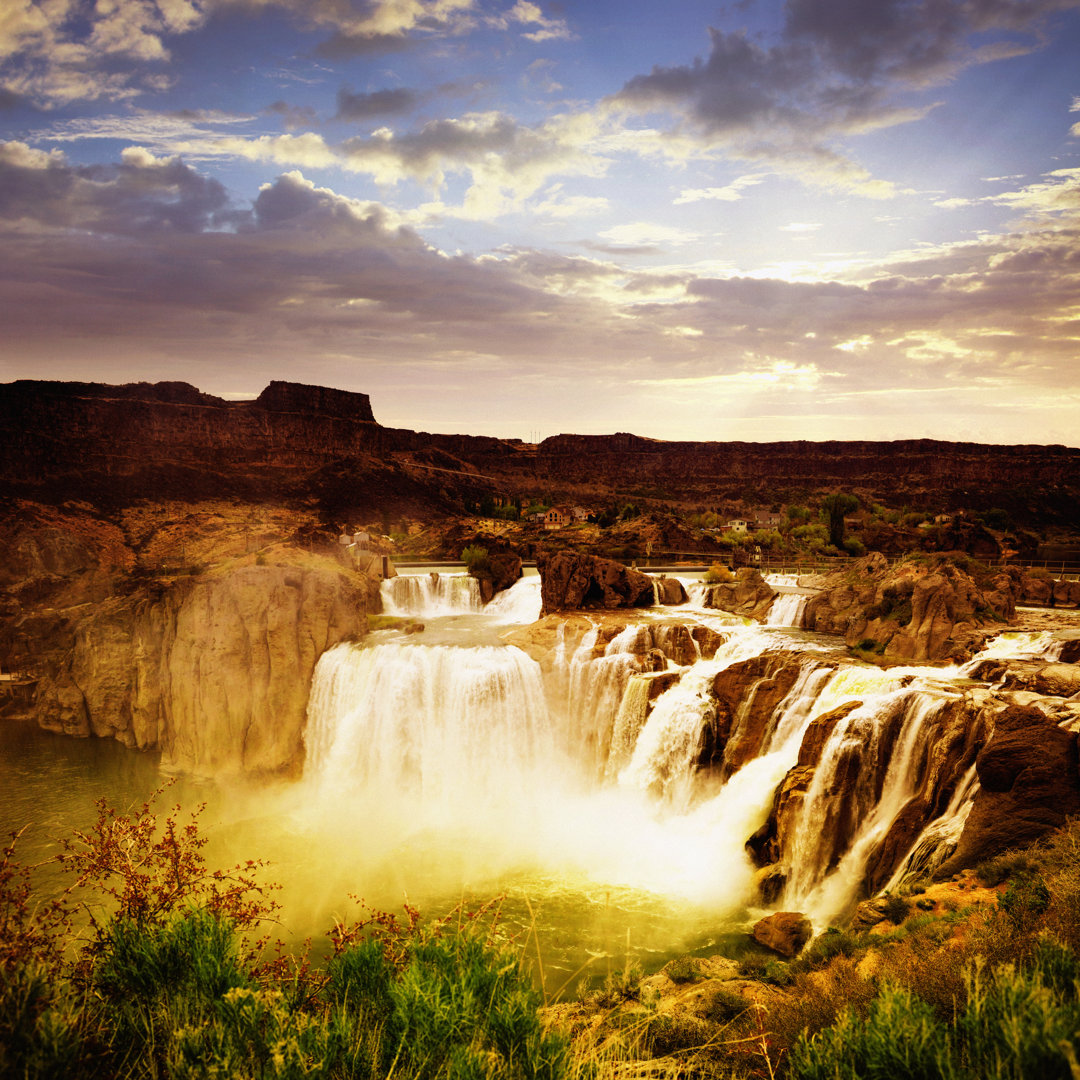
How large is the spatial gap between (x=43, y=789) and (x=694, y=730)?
24728 millimetres

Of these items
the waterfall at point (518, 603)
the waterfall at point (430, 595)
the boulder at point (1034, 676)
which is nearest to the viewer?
the boulder at point (1034, 676)

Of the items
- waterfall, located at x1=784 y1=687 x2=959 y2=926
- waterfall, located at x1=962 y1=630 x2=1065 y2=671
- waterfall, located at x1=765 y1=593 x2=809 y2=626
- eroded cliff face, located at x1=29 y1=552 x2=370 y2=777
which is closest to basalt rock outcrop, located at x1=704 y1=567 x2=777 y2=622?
waterfall, located at x1=765 y1=593 x2=809 y2=626

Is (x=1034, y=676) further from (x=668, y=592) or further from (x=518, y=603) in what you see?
(x=518, y=603)

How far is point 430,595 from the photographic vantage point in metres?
36.9

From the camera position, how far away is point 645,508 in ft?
266

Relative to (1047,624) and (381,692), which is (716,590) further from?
(381,692)

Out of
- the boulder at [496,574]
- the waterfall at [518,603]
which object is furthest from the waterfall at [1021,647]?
the boulder at [496,574]

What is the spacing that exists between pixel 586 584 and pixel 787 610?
902 cm

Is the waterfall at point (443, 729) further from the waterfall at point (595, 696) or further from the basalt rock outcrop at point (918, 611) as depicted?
the basalt rock outcrop at point (918, 611)

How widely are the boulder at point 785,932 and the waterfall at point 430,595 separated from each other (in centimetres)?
2440

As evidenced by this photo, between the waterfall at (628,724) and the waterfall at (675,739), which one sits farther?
the waterfall at (628,724)

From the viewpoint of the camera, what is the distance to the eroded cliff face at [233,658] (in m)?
25.8

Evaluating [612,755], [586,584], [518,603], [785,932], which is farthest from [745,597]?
[785,932]

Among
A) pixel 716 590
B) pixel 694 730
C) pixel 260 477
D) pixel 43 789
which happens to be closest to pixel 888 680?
pixel 694 730
